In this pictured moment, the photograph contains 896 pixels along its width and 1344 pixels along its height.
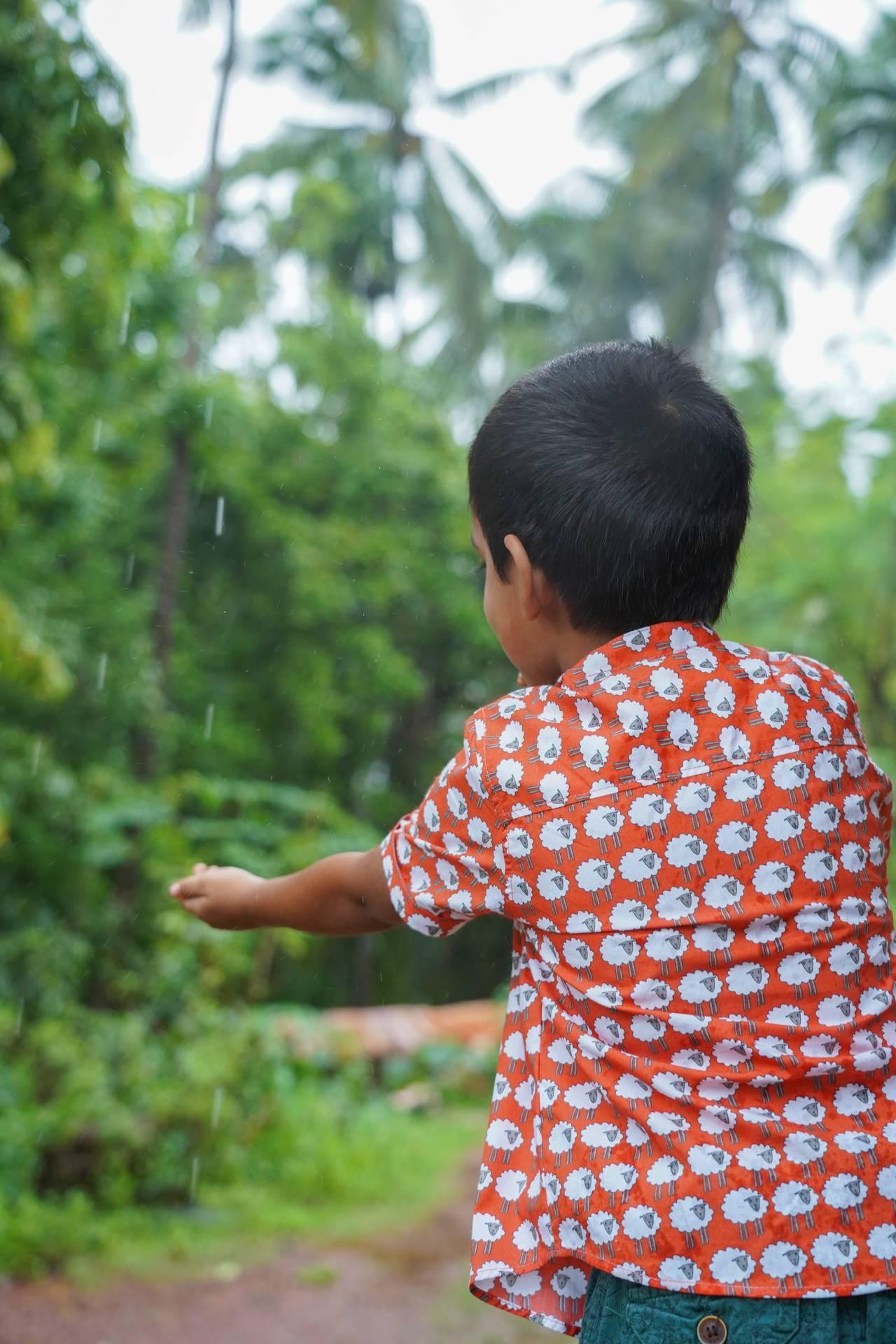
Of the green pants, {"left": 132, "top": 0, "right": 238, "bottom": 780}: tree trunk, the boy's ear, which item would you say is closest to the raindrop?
{"left": 132, "top": 0, "right": 238, "bottom": 780}: tree trunk

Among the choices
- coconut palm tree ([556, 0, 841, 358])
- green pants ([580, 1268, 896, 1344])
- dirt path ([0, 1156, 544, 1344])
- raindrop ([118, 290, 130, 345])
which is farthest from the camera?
coconut palm tree ([556, 0, 841, 358])

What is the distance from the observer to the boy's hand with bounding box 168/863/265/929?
1.17 m

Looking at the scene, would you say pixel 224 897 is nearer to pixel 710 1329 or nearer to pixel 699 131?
pixel 710 1329

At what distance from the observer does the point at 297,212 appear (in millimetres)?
10109

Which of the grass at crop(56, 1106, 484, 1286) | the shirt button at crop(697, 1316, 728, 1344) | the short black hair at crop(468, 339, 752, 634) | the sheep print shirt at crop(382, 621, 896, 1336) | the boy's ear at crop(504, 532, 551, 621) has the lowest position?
the grass at crop(56, 1106, 484, 1286)

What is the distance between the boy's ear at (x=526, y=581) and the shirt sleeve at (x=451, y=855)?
11 cm

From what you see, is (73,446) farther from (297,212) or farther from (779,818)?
(779,818)

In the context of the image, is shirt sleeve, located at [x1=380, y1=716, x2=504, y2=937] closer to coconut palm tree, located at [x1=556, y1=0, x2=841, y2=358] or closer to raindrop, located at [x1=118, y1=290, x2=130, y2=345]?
raindrop, located at [x1=118, y1=290, x2=130, y2=345]

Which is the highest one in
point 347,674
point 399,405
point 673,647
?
point 399,405

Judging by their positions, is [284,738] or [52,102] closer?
[52,102]

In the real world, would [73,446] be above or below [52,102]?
above

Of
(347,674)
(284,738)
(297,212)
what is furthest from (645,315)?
(284,738)

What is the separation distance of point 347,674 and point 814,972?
380 inches

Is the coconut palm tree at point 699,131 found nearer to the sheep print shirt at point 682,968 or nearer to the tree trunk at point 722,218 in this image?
the tree trunk at point 722,218
